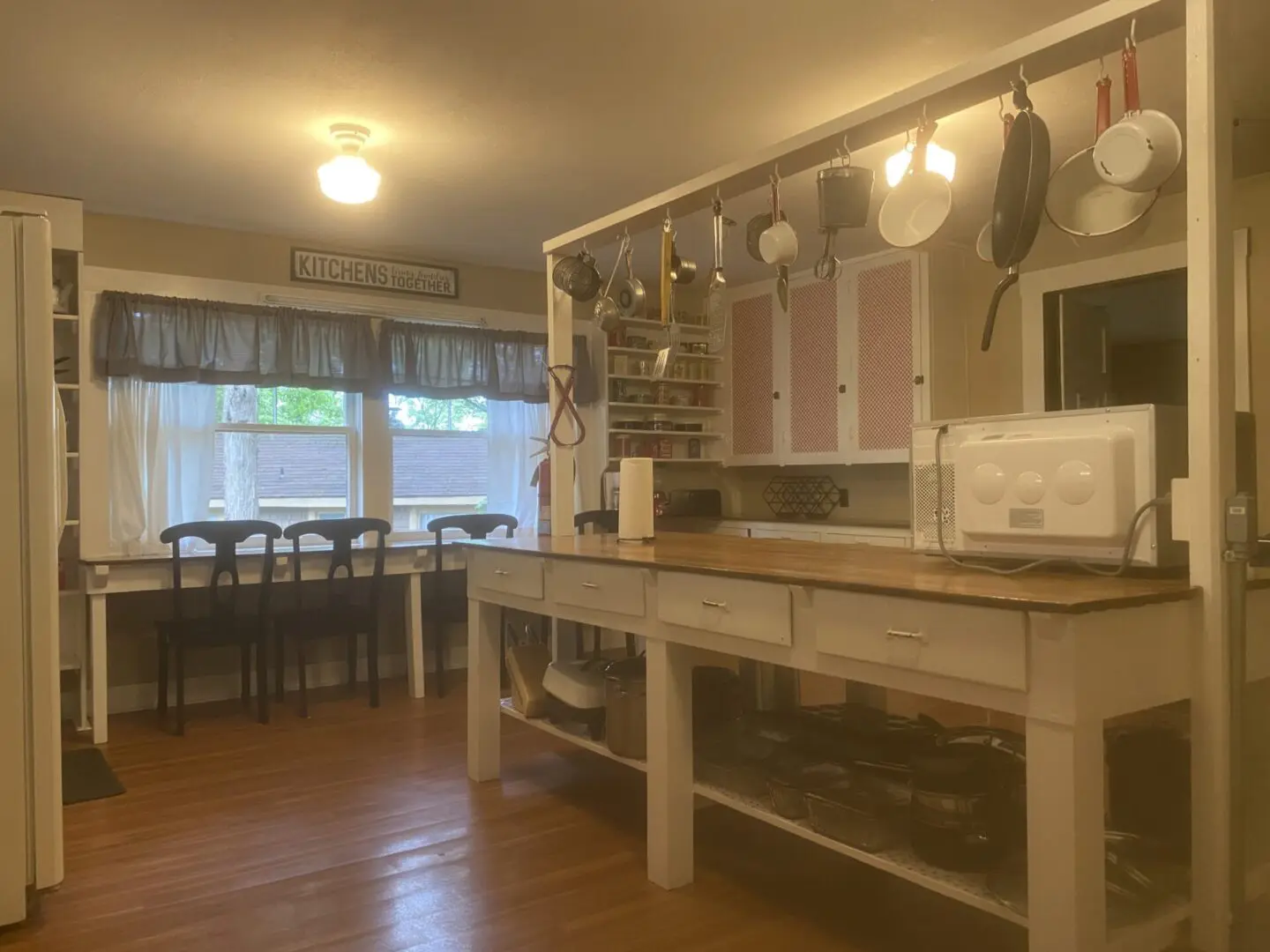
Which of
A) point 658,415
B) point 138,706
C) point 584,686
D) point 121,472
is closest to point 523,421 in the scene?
point 658,415

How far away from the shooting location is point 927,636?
5.28ft

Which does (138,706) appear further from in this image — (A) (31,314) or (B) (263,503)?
(A) (31,314)

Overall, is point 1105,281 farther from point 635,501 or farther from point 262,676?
point 262,676

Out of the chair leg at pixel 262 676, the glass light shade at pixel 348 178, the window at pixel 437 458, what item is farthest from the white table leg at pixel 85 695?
the glass light shade at pixel 348 178

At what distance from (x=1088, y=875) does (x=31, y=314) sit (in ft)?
7.99

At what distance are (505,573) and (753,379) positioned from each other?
3.25m

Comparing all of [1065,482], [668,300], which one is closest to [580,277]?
[668,300]

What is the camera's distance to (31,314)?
220cm

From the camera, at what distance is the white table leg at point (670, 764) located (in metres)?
2.27

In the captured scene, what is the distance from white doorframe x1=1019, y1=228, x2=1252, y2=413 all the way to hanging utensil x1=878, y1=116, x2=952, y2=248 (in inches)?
87.8

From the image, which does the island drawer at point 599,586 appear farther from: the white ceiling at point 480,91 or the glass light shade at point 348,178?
the glass light shade at point 348,178

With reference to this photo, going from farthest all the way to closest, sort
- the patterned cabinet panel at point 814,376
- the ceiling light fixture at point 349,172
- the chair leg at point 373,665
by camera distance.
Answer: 1. the patterned cabinet panel at point 814,376
2. the chair leg at point 373,665
3. the ceiling light fixture at point 349,172

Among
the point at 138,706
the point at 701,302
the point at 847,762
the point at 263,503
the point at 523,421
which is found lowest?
the point at 138,706

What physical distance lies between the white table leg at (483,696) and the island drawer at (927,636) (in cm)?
157
